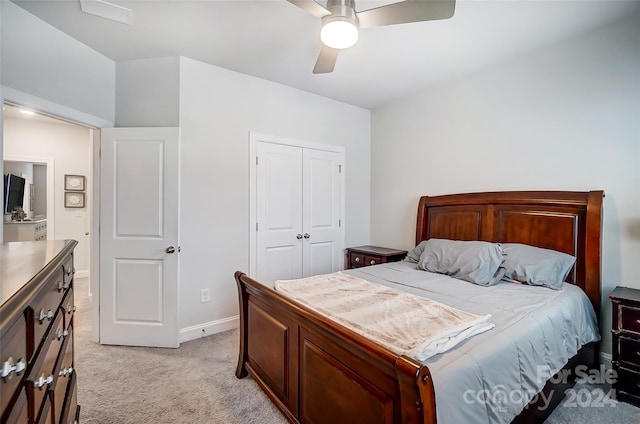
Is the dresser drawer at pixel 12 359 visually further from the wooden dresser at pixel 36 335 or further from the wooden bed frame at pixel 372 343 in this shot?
the wooden bed frame at pixel 372 343

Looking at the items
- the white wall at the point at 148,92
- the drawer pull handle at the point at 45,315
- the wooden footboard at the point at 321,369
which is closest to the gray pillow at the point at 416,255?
the wooden footboard at the point at 321,369

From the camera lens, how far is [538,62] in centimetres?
275

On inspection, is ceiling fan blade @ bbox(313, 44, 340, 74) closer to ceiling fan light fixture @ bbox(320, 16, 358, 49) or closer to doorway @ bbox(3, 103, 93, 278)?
ceiling fan light fixture @ bbox(320, 16, 358, 49)

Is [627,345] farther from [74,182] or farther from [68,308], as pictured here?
[74,182]

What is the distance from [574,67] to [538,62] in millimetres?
292

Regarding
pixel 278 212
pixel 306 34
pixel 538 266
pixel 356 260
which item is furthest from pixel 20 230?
pixel 538 266

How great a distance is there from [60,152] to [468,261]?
6399 millimetres

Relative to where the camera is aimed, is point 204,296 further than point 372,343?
Yes

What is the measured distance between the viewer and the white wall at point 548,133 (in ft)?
7.57

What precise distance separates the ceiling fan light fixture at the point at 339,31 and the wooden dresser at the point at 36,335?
1809mm

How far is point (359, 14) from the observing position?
1.79m

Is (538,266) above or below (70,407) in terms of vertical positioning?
above

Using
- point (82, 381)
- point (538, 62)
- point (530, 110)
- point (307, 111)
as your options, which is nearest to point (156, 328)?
point (82, 381)

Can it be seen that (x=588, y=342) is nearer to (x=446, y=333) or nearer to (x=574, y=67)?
(x=446, y=333)
